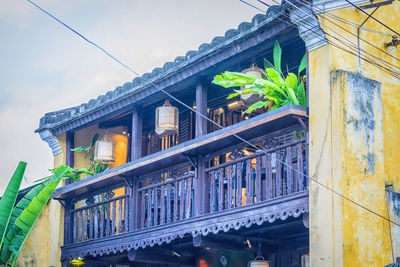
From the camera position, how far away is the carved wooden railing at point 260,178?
9500 millimetres

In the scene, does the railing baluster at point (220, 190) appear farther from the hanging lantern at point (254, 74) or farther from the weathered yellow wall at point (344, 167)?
the weathered yellow wall at point (344, 167)

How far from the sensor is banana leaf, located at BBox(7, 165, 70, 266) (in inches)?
513

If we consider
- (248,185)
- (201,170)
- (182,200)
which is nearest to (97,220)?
(182,200)

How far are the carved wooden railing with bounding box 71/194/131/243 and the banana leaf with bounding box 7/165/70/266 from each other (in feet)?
2.61

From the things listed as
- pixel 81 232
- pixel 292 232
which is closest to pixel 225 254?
pixel 292 232

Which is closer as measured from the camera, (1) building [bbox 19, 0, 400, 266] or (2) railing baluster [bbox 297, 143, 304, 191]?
(1) building [bbox 19, 0, 400, 266]

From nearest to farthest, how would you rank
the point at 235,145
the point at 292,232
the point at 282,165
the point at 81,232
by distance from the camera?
the point at 282,165 → the point at 235,145 → the point at 292,232 → the point at 81,232

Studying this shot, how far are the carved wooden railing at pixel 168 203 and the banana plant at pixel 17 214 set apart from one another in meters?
1.96

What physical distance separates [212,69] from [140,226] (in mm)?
3105

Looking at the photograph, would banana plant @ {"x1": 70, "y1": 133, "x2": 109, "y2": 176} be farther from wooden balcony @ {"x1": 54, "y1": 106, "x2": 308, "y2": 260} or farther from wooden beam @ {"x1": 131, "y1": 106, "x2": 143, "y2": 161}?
wooden beam @ {"x1": 131, "y1": 106, "x2": 143, "y2": 161}

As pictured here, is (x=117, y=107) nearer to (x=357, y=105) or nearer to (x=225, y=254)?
(x=225, y=254)

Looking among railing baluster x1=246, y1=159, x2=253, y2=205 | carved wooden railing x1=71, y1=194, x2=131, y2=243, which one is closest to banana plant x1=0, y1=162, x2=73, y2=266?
carved wooden railing x1=71, y1=194, x2=131, y2=243

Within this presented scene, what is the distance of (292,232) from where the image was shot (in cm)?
1177

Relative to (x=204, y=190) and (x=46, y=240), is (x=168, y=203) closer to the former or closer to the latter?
(x=204, y=190)
